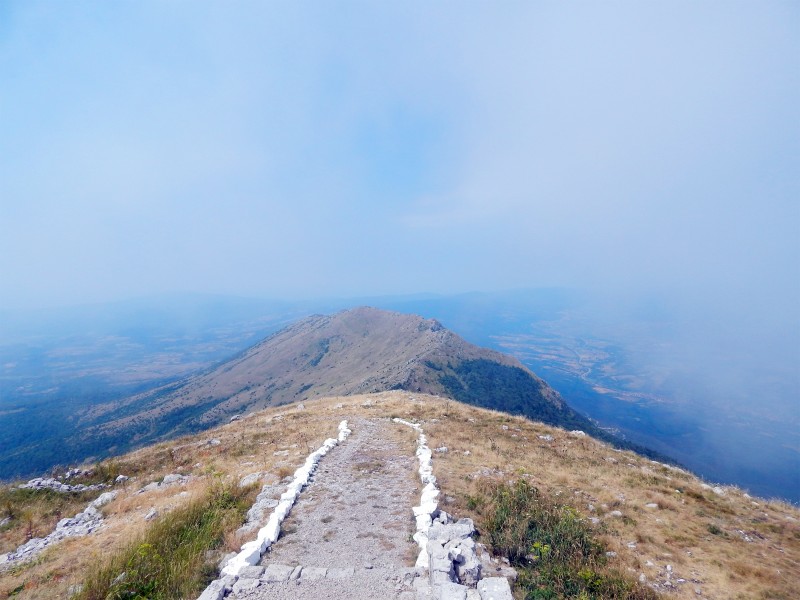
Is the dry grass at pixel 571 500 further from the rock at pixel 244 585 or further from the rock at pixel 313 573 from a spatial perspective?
the rock at pixel 313 573

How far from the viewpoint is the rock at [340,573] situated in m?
8.34

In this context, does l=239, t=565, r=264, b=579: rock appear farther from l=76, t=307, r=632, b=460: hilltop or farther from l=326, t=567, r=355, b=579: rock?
l=76, t=307, r=632, b=460: hilltop

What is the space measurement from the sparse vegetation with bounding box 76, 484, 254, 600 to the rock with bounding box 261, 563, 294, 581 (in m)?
1.27

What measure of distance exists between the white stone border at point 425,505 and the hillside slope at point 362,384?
66424 millimetres

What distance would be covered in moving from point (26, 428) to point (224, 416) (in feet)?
443

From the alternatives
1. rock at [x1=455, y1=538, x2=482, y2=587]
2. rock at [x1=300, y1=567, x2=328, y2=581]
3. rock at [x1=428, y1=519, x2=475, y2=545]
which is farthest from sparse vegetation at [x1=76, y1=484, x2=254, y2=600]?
rock at [x1=455, y1=538, x2=482, y2=587]

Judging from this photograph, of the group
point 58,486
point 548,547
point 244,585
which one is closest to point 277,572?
point 244,585

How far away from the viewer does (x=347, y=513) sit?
1165cm

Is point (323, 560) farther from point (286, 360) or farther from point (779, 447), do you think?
point (779, 447)

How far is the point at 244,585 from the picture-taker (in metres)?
7.93

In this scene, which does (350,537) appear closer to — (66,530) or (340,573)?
(340,573)

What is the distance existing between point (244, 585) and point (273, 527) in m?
2.39

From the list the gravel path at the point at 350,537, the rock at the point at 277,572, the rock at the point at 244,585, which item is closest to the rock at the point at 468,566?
the gravel path at the point at 350,537

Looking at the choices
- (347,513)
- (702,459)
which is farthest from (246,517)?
(702,459)
